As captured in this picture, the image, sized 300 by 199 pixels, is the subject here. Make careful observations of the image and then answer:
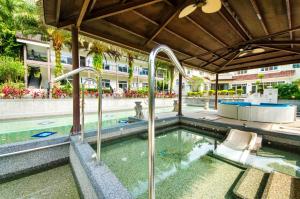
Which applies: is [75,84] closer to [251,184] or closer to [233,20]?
[251,184]

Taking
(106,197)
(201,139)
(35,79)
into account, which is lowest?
(201,139)

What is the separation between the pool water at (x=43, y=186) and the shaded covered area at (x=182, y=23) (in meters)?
3.37

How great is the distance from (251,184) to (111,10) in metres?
4.41

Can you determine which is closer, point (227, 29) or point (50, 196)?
point (50, 196)

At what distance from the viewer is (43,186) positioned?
2.76m

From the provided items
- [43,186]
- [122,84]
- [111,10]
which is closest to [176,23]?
[111,10]

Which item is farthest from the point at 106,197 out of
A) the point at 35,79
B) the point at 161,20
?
the point at 35,79

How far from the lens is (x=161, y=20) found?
439cm

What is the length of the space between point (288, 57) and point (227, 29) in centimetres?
A: 474

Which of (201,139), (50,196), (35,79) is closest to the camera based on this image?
(50,196)

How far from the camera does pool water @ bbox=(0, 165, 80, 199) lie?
2514 millimetres

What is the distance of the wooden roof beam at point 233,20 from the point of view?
3901mm

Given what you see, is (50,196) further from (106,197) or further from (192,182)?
(192,182)

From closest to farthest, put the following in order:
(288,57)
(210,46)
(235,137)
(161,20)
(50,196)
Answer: (50,196) → (161,20) → (235,137) → (210,46) → (288,57)
